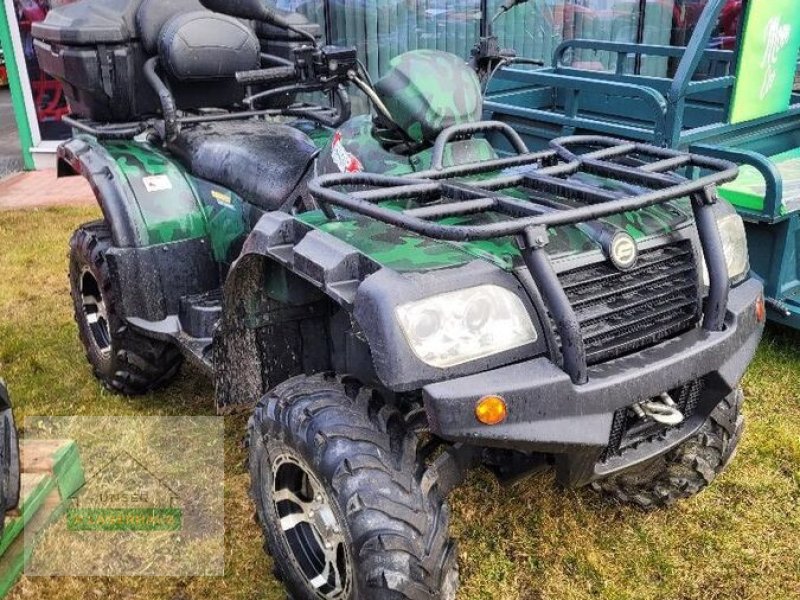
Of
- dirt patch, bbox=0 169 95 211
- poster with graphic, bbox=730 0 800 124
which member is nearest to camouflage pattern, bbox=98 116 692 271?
poster with graphic, bbox=730 0 800 124

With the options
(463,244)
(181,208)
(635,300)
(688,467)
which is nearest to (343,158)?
(463,244)

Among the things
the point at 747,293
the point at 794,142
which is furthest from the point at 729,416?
the point at 794,142

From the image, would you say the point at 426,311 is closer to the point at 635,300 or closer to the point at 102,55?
the point at 635,300

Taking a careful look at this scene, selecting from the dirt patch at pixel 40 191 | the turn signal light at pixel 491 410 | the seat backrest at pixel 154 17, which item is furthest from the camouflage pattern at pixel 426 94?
the dirt patch at pixel 40 191

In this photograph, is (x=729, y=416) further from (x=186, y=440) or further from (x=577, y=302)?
(x=186, y=440)

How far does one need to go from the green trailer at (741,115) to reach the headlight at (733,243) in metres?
1.41

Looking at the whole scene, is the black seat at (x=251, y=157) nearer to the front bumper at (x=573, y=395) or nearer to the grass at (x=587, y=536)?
the grass at (x=587, y=536)

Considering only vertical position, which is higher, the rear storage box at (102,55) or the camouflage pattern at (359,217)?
the rear storage box at (102,55)

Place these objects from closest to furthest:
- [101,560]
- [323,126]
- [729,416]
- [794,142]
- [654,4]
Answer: [729,416]
[101,560]
[323,126]
[794,142]
[654,4]

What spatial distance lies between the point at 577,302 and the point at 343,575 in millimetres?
1013

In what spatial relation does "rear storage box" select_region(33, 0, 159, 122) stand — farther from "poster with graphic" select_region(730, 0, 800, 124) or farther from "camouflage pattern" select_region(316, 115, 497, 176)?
"poster with graphic" select_region(730, 0, 800, 124)

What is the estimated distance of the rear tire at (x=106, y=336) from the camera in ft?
11.4

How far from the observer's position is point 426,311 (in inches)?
75.9

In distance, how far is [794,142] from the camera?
5.12 meters
